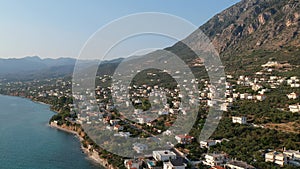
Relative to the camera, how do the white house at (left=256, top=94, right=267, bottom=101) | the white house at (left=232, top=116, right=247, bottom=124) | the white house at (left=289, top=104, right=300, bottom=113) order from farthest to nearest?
the white house at (left=256, top=94, right=267, bottom=101) → the white house at (left=289, top=104, right=300, bottom=113) → the white house at (left=232, top=116, right=247, bottom=124)

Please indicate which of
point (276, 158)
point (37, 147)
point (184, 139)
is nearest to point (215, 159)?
point (276, 158)

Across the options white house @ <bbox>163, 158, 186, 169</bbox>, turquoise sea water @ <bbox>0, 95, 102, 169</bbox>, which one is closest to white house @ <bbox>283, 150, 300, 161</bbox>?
white house @ <bbox>163, 158, 186, 169</bbox>

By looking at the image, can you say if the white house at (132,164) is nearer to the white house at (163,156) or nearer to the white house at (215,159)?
the white house at (163,156)

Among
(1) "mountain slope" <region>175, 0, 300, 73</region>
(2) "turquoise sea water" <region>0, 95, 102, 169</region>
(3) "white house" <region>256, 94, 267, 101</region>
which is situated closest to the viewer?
(2) "turquoise sea water" <region>0, 95, 102, 169</region>

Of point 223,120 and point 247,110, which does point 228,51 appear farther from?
point 223,120

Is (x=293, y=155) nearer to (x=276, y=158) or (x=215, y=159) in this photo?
(x=276, y=158)

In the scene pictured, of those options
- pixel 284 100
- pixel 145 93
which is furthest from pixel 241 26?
pixel 284 100

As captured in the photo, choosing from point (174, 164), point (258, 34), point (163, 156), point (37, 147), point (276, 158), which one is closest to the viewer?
point (174, 164)

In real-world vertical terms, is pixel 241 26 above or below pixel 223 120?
above

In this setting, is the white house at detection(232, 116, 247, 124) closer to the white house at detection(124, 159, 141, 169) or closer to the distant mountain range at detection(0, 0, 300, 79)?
the white house at detection(124, 159, 141, 169)
